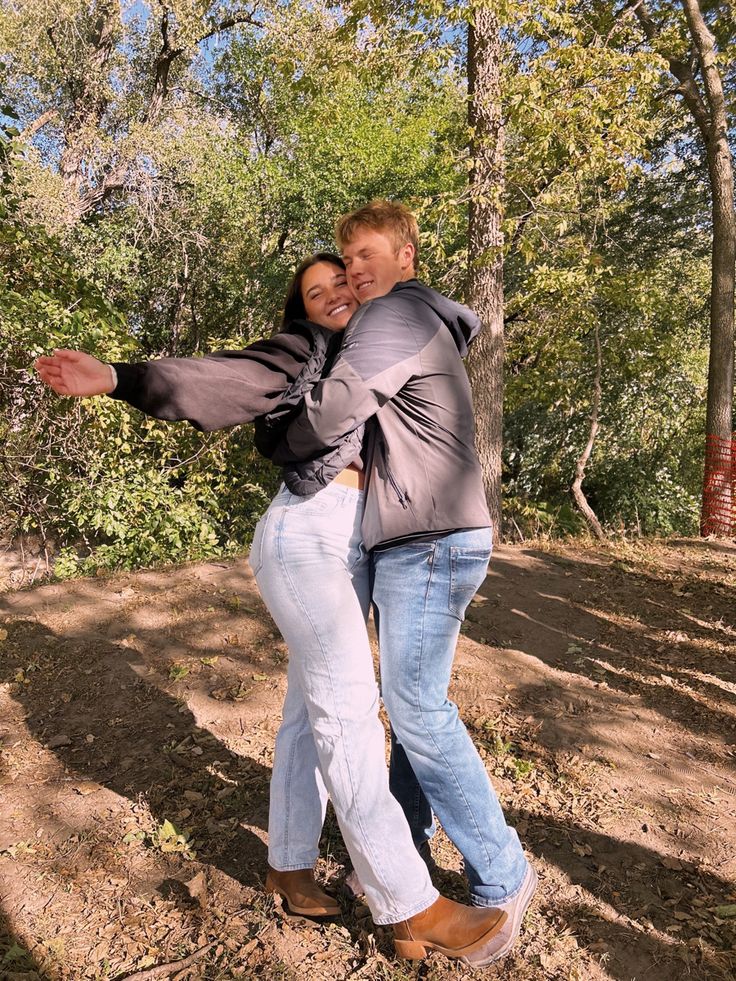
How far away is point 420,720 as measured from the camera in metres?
2.09

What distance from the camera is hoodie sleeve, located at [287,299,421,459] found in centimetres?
185

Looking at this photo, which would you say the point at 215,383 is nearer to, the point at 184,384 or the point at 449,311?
the point at 184,384

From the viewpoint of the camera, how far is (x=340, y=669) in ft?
6.79

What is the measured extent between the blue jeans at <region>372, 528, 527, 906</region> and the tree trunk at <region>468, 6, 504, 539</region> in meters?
5.94

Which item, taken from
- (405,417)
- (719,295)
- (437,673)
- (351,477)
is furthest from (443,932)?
(719,295)

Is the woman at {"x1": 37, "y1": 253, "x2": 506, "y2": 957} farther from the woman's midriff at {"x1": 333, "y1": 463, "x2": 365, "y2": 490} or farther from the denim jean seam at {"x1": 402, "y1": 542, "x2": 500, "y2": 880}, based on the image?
the denim jean seam at {"x1": 402, "y1": 542, "x2": 500, "y2": 880}

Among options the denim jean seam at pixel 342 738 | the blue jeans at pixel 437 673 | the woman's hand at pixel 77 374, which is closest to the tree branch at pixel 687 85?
the blue jeans at pixel 437 673

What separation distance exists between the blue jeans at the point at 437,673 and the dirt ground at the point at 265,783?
46 centimetres

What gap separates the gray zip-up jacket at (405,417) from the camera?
73.9 inches

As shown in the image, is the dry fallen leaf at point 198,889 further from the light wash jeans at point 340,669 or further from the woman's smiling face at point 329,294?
the woman's smiling face at point 329,294

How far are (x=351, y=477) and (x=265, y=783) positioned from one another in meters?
1.73

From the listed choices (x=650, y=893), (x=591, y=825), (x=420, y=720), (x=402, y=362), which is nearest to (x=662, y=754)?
(x=591, y=825)

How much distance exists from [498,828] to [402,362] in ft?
4.39

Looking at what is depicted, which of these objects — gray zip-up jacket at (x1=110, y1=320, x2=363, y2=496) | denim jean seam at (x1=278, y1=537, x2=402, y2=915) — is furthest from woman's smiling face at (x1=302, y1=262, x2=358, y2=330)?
denim jean seam at (x1=278, y1=537, x2=402, y2=915)
